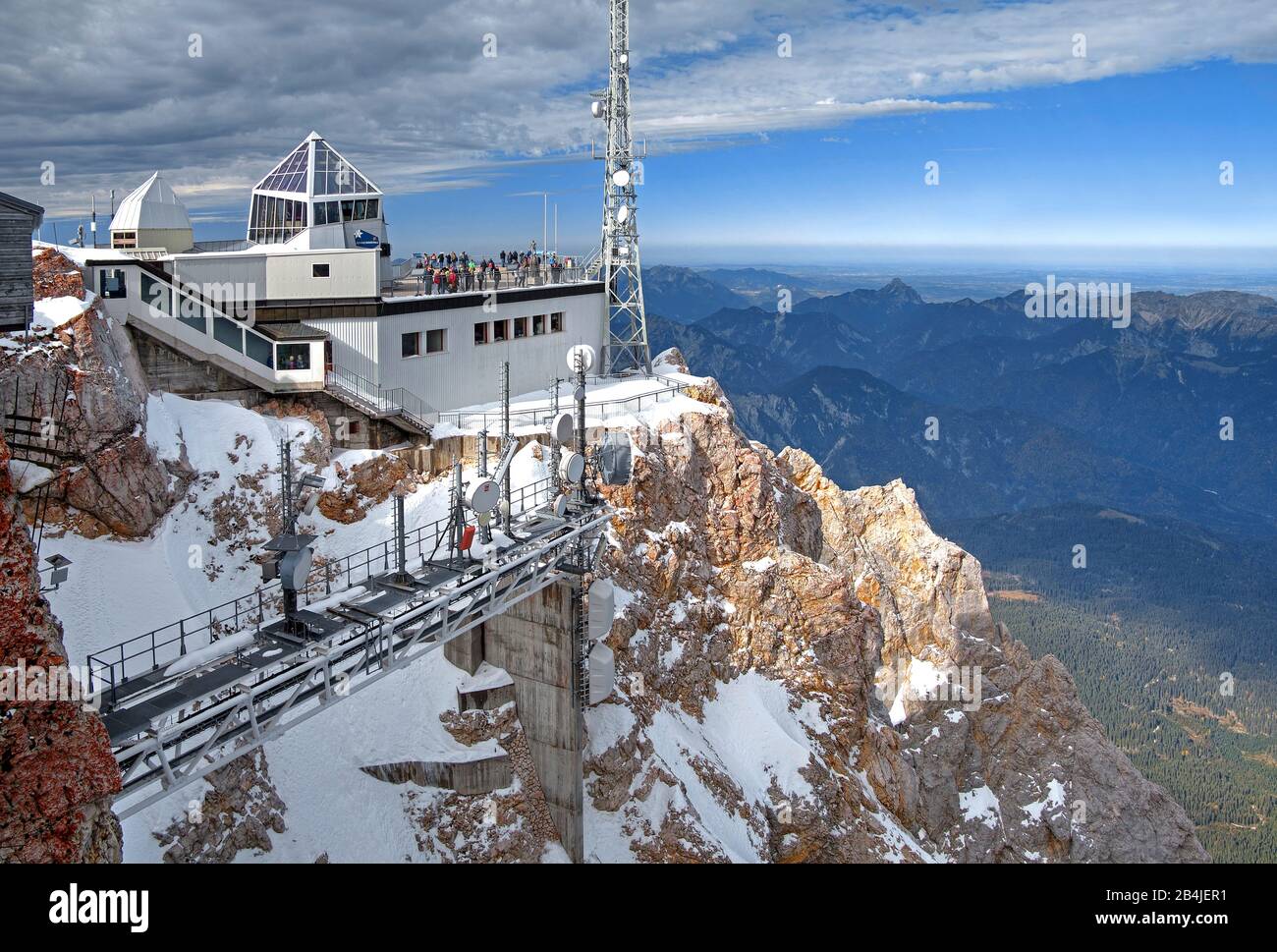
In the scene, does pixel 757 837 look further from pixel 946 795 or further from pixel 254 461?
pixel 254 461

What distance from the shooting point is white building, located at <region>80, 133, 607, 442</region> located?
44906mm

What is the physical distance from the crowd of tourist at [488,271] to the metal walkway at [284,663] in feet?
73.4

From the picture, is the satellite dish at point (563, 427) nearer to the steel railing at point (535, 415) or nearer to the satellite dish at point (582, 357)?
the satellite dish at point (582, 357)

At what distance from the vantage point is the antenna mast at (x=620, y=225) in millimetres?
62719

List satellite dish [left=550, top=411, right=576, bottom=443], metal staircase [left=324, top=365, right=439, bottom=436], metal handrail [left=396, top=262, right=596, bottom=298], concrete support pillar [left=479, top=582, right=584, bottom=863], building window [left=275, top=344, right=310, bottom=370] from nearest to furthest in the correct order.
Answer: satellite dish [left=550, top=411, right=576, bottom=443]
concrete support pillar [left=479, top=582, right=584, bottom=863]
metal staircase [left=324, top=365, right=439, bottom=436]
building window [left=275, top=344, right=310, bottom=370]
metal handrail [left=396, top=262, right=596, bottom=298]

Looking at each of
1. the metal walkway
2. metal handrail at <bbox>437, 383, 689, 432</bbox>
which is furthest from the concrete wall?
the metal walkway

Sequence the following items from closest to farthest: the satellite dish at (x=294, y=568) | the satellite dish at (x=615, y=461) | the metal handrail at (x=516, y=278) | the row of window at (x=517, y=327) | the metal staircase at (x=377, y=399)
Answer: the satellite dish at (x=294, y=568), the satellite dish at (x=615, y=461), the metal staircase at (x=377, y=399), the row of window at (x=517, y=327), the metal handrail at (x=516, y=278)

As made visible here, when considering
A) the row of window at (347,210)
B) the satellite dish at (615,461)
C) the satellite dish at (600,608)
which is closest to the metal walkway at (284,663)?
the satellite dish at (600,608)

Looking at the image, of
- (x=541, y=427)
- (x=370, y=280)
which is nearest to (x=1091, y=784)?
(x=541, y=427)

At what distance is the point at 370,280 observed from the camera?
48.4 m

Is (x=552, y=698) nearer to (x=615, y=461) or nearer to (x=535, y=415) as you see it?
(x=615, y=461)

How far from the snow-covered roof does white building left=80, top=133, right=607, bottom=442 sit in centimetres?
7

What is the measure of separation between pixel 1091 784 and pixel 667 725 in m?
35.3

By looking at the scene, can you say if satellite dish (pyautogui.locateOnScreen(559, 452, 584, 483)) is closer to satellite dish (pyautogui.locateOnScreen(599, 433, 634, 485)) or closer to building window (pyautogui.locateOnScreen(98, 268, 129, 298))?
satellite dish (pyautogui.locateOnScreen(599, 433, 634, 485))
